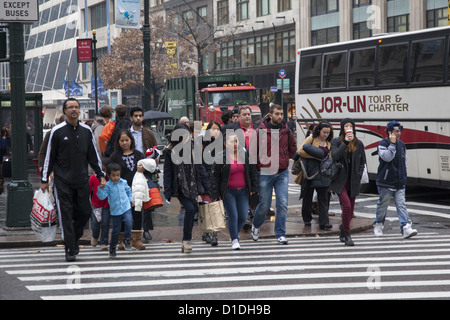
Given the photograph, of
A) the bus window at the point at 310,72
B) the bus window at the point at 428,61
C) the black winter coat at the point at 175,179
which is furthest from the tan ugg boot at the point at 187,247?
the bus window at the point at 310,72

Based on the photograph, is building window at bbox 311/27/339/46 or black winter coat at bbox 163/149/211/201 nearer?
black winter coat at bbox 163/149/211/201

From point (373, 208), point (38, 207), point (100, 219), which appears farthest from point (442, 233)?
point (38, 207)

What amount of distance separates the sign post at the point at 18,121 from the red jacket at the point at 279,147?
4.12 metres

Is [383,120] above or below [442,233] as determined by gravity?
above

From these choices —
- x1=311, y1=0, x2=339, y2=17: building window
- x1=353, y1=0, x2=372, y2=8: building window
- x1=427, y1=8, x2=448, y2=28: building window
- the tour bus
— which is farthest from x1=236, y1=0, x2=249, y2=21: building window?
the tour bus

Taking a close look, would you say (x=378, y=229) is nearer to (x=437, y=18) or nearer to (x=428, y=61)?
(x=428, y=61)

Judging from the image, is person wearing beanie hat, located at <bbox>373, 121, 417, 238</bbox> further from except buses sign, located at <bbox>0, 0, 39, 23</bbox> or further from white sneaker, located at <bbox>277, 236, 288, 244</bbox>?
except buses sign, located at <bbox>0, 0, 39, 23</bbox>

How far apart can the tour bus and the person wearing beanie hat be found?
550cm

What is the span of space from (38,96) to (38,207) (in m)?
20.4

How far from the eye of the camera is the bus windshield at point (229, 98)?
38156 millimetres

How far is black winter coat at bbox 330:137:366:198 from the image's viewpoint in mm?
11484

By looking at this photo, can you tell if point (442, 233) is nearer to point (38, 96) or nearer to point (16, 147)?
point (16, 147)

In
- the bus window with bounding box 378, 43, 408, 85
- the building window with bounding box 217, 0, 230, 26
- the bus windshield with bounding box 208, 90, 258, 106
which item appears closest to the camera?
the bus window with bounding box 378, 43, 408, 85

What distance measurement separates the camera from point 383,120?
19.6m
